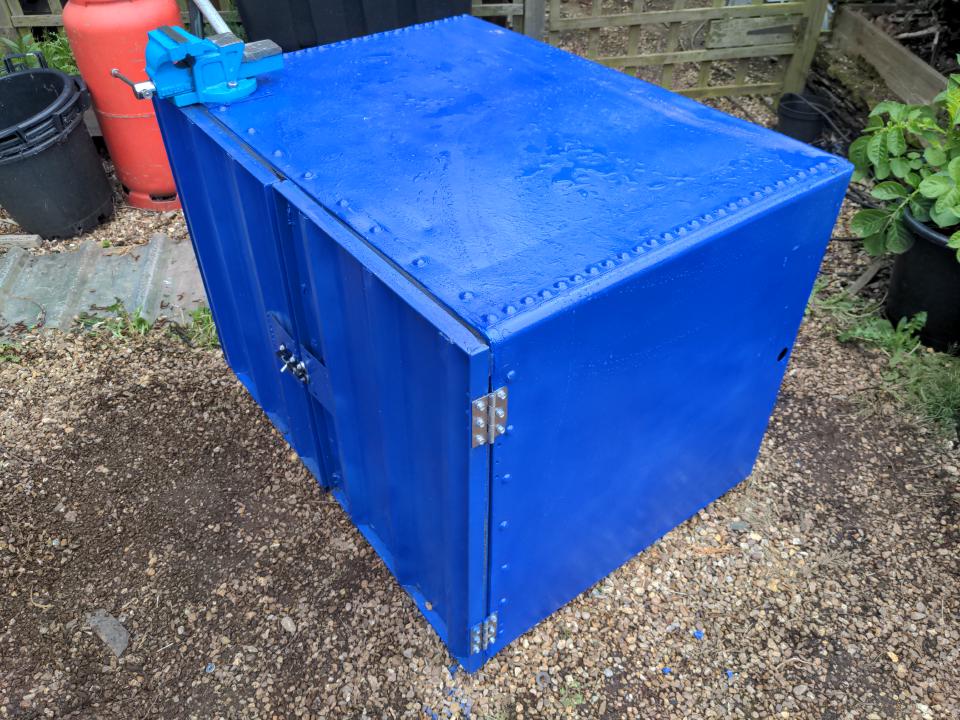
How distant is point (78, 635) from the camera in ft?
7.82

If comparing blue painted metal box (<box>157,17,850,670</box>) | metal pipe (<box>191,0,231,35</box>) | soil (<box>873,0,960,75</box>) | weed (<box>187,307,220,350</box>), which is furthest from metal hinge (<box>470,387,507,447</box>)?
soil (<box>873,0,960,75</box>)

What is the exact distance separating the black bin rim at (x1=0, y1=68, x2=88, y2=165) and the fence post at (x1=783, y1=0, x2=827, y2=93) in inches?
187

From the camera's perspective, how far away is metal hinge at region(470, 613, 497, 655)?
2035 millimetres

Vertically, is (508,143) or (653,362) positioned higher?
(508,143)

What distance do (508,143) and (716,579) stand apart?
1636mm

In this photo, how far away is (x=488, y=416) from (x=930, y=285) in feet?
9.10

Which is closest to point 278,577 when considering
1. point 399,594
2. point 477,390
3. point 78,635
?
point 399,594

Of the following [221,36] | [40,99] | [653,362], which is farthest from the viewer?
[40,99]

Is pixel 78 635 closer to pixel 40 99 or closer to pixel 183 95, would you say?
pixel 183 95

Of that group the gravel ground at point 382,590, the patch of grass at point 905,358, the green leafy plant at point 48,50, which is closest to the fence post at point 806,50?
the patch of grass at point 905,358

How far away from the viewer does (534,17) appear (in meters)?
4.92

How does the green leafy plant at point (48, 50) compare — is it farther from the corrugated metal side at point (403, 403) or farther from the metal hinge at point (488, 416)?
the metal hinge at point (488, 416)

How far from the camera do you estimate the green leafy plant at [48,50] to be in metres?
4.80

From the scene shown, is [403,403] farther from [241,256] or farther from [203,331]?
[203,331]
